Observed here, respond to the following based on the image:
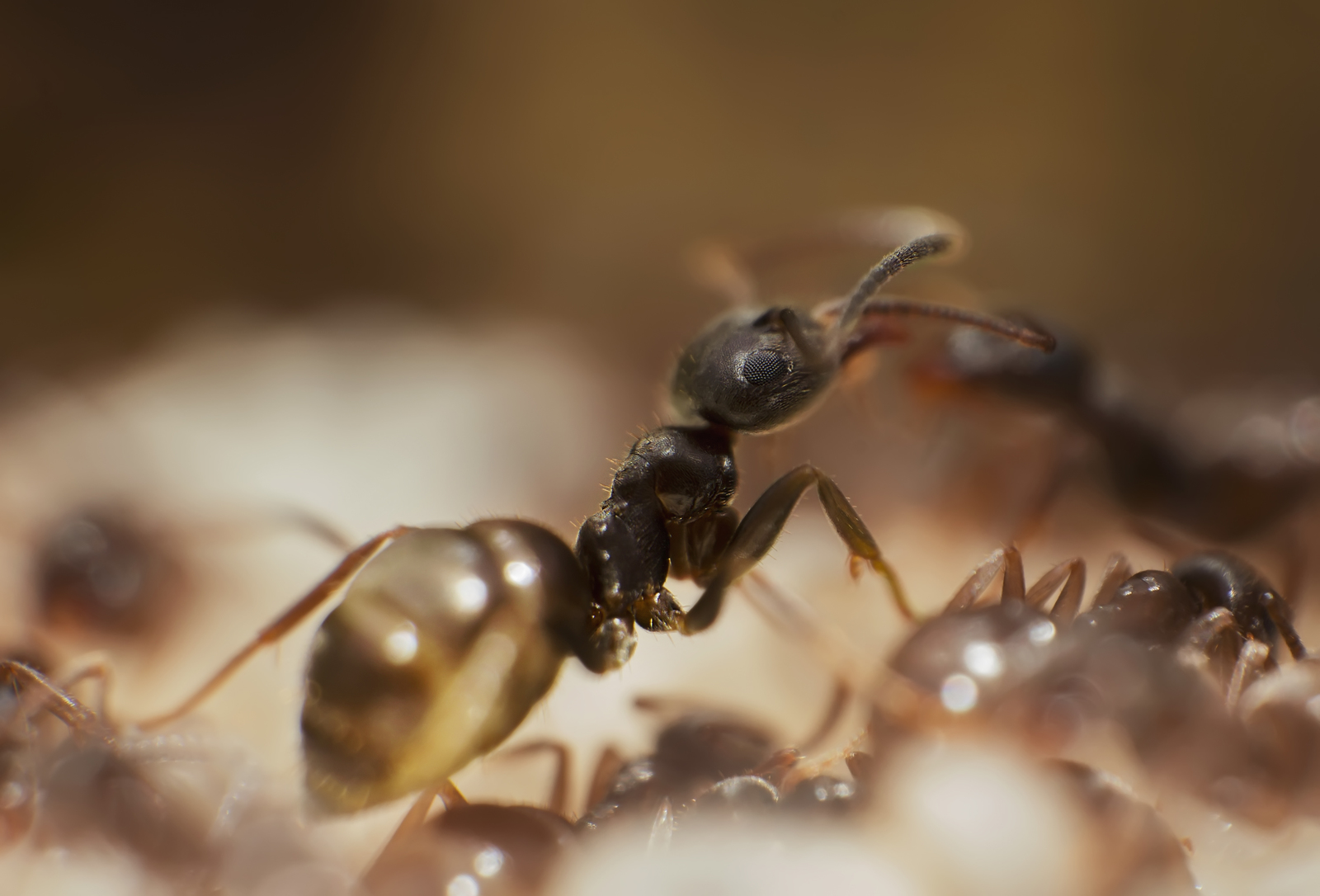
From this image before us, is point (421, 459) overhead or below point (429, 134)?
below

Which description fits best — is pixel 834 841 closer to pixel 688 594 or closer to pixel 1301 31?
pixel 688 594

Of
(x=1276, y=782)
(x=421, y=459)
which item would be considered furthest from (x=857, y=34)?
(x=1276, y=782)

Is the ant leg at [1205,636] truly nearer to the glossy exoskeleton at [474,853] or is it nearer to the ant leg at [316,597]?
the glossy exoskeleton at [474,853]

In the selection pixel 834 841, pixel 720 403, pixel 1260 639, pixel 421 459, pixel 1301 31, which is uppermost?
pixel 1301 31

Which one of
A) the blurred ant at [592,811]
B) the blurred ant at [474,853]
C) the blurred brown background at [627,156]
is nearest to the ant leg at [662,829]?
the blurred ant at [592,811]

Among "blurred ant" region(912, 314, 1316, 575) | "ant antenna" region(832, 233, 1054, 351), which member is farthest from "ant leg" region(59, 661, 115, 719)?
"blurred ant" region(912, 314, 1316, 575)

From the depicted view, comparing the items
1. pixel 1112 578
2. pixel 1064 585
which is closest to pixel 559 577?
pixel 1064 585

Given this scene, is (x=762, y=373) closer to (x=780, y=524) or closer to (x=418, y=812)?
(x=780, y=524)
